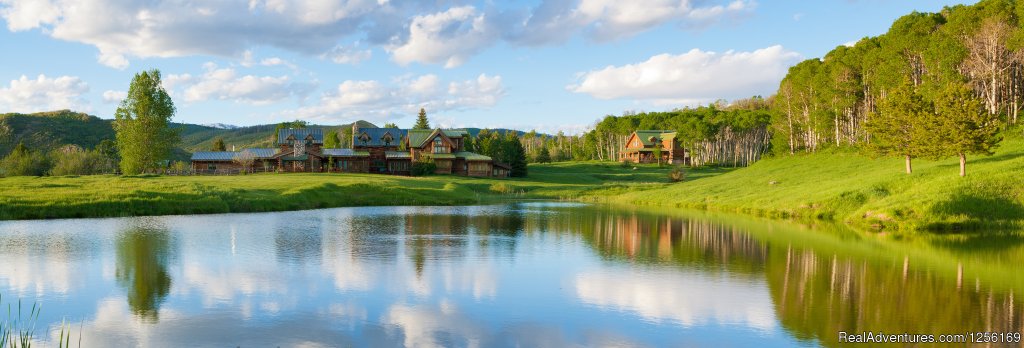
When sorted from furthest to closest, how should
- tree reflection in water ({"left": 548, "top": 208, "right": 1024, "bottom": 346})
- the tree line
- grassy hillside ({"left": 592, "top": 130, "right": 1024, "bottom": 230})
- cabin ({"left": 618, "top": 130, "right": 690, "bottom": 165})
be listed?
cabin ({"left": 618, "top": 130, "right": 690, "bottom": 165}) → the tree line → grassy hillside ({"left": 592, "top": 130, "right": 1024, "bottom": 230}) → tree reflection in water ({"left": 548, "top": 208, "right": 1024, "bottom": 346})

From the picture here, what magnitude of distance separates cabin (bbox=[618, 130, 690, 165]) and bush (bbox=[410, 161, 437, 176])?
5540 centimetres

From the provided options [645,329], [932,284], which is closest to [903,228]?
[932,284]

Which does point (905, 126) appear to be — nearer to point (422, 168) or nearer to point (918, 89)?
point (918, 89)

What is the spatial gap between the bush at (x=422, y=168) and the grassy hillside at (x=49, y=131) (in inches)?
3934

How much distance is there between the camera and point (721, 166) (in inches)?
4916

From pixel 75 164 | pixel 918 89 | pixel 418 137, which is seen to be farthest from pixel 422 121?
pixel 918 89

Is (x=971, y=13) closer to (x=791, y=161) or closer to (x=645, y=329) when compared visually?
(x=791, y=161)

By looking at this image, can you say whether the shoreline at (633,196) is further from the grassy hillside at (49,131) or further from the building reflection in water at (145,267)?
the grassy hillside at (49,131)

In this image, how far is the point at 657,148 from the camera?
5482 inches

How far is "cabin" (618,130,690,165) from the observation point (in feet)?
461

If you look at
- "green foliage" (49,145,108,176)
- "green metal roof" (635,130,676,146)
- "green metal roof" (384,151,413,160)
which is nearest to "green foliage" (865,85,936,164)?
"green metal roof" (384,151,413,160)

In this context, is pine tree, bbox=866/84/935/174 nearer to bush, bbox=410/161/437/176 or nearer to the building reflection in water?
the building reflection in water

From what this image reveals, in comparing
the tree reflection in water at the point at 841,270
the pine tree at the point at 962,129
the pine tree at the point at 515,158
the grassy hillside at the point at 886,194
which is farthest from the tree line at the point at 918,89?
the pine tree at the point at 515,158

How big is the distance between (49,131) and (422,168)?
118 meters
